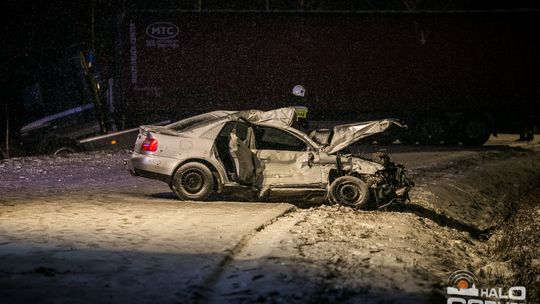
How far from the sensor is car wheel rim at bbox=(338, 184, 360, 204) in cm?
929

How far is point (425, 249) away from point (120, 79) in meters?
14.8

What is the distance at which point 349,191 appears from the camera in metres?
9.32

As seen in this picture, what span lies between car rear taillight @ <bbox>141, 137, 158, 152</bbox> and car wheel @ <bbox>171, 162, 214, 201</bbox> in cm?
53

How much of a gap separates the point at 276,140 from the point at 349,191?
139 centimetres

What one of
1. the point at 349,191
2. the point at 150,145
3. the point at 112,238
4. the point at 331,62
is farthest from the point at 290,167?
the point at 331,62

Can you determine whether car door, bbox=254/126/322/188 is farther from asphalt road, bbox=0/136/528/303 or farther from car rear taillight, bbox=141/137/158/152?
car rear taillight, bbox=141/137/158/152

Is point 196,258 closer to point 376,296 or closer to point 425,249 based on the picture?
point 376,296

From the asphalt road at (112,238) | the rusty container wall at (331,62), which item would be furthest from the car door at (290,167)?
→ the rusty container wall at (331,62)

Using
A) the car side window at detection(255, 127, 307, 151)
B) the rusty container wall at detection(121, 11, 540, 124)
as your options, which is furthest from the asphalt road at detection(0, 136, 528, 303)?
the rusty container wall at detection(121, 11, 540, 124)

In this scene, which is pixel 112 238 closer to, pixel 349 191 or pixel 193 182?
pixel 193 182

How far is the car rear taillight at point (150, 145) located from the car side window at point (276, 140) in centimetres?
160

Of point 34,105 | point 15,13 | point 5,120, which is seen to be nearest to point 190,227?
point 5,120

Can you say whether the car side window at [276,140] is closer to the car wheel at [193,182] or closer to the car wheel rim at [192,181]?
the car wheel at [193,182]

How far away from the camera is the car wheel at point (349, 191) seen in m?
9.25
